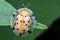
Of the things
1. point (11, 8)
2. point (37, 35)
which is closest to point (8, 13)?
point (11, 8)

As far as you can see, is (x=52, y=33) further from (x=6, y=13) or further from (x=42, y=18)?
(x=6, y=13)

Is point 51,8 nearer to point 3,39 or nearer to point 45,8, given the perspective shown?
point 45,8

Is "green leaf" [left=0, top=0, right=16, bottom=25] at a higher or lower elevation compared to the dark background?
higher

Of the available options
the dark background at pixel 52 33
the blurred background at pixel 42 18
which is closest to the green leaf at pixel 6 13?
the blurred background at pixel 42 18

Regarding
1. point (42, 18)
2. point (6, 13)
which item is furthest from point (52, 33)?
point (6, 13)

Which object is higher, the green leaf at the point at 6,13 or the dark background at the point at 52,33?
the green leaf at the point at 6,13

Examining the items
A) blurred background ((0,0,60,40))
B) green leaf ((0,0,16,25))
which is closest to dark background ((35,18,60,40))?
blurred background ((0,0,60,40))

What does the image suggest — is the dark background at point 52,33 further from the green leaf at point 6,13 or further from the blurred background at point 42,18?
the green leaf at point 6,13

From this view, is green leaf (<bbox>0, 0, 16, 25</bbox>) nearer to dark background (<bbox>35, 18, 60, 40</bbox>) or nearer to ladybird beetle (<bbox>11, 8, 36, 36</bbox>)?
ladybird beetle (<bbox>11, 8, 36, 36</bbox>)
